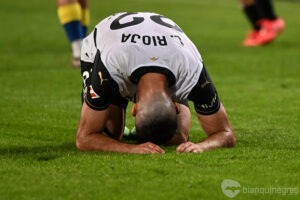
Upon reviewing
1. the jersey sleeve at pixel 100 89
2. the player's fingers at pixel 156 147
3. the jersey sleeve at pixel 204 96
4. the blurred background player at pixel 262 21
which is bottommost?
the blurred background player at pixel 262 21

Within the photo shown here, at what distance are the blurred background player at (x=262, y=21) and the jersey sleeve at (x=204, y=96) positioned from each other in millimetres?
6089

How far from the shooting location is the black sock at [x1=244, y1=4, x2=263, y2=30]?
9.55 metres

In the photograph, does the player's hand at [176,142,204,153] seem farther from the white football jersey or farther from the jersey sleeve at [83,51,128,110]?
the jersey sleeve at [83,51,128,110]

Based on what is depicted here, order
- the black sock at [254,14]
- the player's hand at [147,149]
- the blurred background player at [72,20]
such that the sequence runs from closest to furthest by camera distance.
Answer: the player's hand at [147,149] → the blurred background player at [72,20] → the black sock at [254,14]

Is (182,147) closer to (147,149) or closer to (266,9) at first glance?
(147,149)

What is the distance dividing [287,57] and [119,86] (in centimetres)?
511

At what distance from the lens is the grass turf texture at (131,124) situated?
9.59 feet

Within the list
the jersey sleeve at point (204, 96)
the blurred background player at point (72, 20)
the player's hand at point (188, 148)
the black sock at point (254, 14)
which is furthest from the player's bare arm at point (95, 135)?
the black sock at point (254, 14)

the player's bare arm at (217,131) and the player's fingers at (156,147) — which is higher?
the player's fingers at (156,147)

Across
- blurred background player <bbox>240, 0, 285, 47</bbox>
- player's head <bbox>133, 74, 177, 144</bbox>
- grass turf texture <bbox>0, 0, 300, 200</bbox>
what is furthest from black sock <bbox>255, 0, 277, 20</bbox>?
player's head <bbox>133, 74, 177, 144</bbox>

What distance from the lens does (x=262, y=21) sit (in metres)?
9.59

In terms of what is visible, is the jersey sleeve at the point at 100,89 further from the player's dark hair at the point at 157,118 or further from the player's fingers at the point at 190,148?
the player's fingers at the point at 190,148

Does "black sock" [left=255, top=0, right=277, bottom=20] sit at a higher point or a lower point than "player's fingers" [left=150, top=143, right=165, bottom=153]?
lower

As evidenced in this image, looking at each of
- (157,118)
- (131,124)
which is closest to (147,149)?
(157,118)
